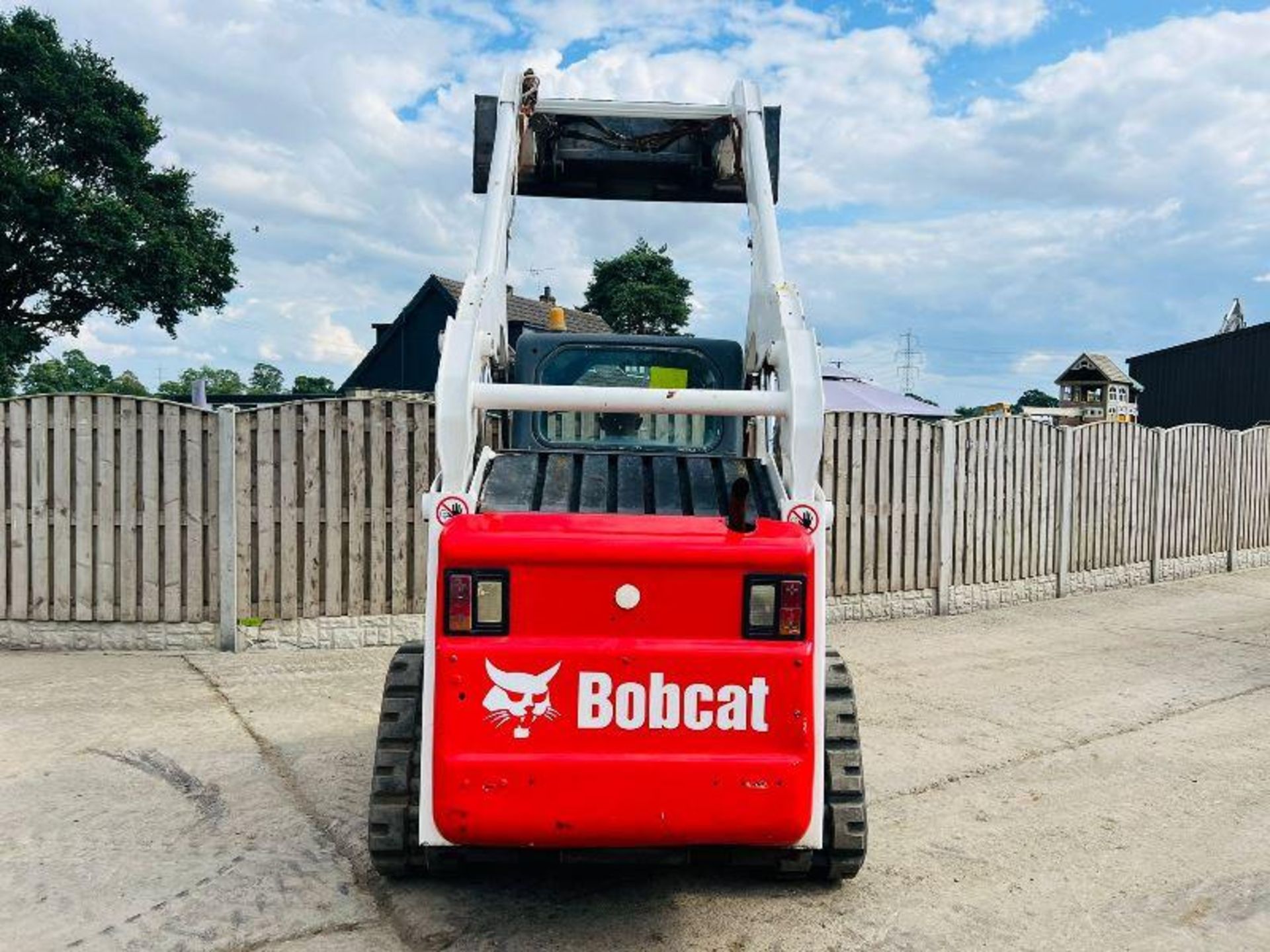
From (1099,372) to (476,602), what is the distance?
29873mm

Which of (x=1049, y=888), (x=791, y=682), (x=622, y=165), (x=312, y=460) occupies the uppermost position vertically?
(x=622, y=165)

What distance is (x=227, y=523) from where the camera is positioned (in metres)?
7.20

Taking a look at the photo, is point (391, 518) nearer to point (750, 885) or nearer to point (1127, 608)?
point (750, 885)

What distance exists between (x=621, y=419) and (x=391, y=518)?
324cm

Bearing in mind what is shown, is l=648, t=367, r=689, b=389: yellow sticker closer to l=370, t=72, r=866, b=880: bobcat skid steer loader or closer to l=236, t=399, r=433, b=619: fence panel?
l=370, t=72, r=866, b=880: bobcat skid steer loader

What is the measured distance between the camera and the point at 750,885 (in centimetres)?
367

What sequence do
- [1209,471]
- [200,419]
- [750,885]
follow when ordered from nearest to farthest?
[750,885] < [200,419] < [1209,471]

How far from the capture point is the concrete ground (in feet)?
10.9

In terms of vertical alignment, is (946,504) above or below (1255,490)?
below

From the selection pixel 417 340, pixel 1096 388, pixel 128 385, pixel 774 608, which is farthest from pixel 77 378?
pixel 774 608

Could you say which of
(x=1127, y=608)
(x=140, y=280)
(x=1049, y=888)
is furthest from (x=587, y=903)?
(x=140, y=280)

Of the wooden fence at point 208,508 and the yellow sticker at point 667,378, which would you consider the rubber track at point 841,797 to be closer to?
the yellow sticker at point 667,378

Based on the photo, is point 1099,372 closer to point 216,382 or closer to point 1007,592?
point 1007,592

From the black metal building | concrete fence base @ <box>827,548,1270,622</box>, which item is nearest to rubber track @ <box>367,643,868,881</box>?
concrete fence base @ <box>827,548,1270,622</box>
